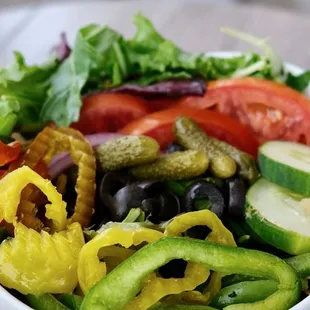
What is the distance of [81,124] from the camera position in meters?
1.69

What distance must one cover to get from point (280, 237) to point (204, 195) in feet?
0.62

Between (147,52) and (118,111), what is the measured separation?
24 centimetres

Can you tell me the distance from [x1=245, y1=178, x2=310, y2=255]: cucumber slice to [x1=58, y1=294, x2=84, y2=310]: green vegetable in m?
0.35

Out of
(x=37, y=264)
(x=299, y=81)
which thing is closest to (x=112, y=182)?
(x=37, y=264)

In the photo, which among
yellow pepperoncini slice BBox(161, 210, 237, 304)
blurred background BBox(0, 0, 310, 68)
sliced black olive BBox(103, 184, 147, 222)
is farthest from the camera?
blurred background BBox(0, 0, 310, 68)

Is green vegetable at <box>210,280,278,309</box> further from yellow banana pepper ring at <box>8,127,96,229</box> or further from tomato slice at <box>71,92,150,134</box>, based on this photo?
tomato slice at <box>71,92,150,134</box>

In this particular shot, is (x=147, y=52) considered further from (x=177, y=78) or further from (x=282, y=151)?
(x=282, y=151)

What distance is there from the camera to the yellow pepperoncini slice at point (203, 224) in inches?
45.9

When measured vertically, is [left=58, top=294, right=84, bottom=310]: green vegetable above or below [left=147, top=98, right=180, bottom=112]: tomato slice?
below

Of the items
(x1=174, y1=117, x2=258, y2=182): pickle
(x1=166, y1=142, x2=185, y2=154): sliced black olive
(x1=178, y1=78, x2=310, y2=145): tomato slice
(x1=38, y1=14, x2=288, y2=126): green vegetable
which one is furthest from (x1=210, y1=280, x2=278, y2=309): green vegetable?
(x1=38, y1=14, x2=288, y2=126): green vegetable

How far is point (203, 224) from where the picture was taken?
1.20 metres

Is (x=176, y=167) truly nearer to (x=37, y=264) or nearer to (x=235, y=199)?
(x=235, y=199)

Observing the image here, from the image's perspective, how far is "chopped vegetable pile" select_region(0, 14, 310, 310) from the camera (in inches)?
44.2

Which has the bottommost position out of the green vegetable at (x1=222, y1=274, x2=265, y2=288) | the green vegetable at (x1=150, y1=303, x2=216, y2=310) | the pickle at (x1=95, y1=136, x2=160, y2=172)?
the green vegetable at (x1=222, y1=274, x2=265, y2=288)
